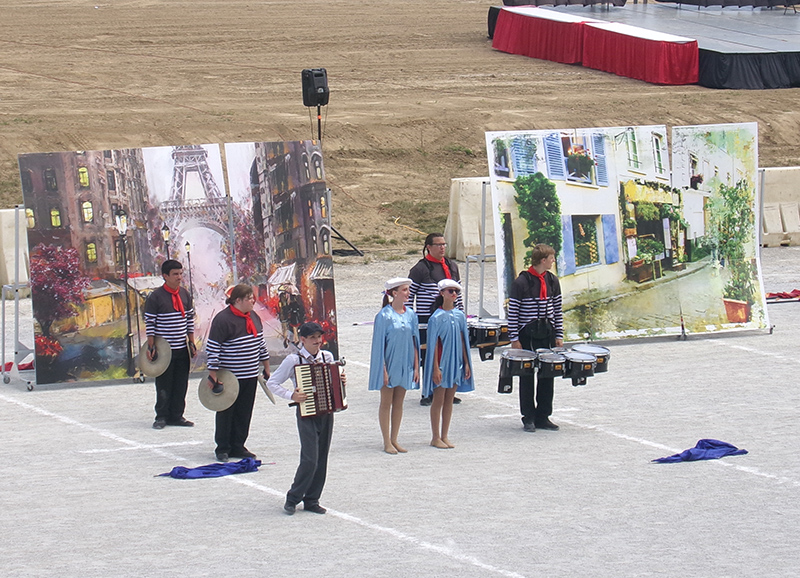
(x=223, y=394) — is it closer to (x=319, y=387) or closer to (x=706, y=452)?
(x=319, y=387)

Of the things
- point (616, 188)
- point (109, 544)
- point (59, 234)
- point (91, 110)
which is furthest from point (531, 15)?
point (109, 544)

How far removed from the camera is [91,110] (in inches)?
1235

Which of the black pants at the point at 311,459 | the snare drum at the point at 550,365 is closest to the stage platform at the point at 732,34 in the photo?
the snare drum at the point at 550,365

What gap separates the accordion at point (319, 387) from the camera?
9.60 meters

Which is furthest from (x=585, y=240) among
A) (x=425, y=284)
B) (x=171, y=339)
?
(x=171, y=339)

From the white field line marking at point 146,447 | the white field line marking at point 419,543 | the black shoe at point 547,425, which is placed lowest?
the white field line marking at point 419,543

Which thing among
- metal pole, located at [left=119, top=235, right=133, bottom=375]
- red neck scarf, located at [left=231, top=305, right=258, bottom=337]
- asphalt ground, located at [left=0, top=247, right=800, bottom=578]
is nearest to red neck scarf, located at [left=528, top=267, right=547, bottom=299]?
asphalt ground, located at [left=0, top=247, right=800, bottom=578]

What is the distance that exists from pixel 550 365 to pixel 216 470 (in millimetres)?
3487

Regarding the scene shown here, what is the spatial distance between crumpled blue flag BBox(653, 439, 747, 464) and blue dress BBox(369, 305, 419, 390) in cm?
252

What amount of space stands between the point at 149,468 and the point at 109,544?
2.29 metres

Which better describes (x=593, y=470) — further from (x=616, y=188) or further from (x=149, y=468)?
(x=616, y=188)

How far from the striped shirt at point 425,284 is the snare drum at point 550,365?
172 cm

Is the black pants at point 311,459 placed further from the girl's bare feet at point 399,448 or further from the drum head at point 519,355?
the drum head at point 519,355

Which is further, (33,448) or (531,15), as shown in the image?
(531,15)
